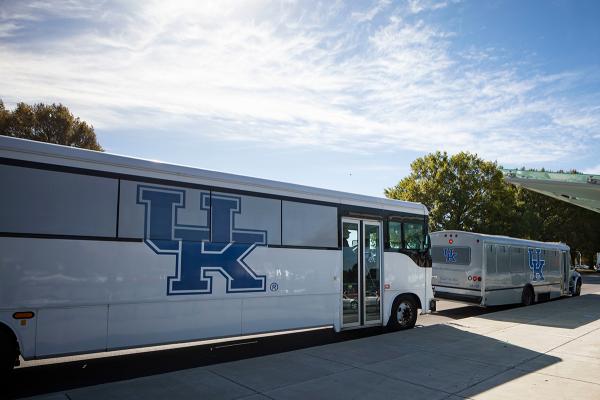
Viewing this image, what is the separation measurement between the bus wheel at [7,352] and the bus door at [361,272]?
19.8 ft

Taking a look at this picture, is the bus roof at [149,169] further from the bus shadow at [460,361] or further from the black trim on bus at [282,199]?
the bus shadow at [460,361]

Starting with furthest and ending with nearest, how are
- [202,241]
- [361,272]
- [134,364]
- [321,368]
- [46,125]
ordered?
[46,125] < [361,272] < [134,364] < [202,241] < [321,368]

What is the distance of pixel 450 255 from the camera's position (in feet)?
50.9

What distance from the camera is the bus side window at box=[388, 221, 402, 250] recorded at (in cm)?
1083

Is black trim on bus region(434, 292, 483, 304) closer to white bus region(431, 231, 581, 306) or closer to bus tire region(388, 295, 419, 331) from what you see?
white bus region(431, 231, 581, 306)

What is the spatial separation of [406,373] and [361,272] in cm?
335

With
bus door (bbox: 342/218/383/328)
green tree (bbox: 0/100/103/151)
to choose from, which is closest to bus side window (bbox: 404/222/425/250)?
bus door (bbox: 342/218/383/328)

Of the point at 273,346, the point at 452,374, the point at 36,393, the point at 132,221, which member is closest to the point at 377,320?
the point at 273,346

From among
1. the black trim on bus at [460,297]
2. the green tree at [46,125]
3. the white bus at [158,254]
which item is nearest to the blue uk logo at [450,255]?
the black trim on bus at [460,297]

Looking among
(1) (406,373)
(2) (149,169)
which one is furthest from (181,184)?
(1) (406,373)

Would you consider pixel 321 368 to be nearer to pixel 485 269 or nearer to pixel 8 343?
pixel 8 343

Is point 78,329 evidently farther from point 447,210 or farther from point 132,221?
point 447,210

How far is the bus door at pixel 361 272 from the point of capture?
32.1 feet

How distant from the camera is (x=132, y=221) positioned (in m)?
6.71
